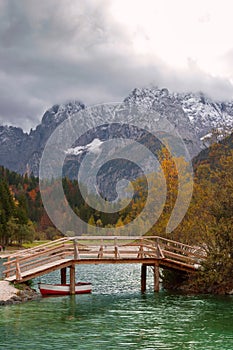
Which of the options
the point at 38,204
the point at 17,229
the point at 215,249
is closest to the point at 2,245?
the point at 17,229

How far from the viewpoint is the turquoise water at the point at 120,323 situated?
2075 cm

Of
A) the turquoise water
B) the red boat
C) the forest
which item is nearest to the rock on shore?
the turquoise water

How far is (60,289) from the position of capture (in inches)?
1406

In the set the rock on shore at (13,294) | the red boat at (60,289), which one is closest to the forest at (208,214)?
the red boat at (60,289)

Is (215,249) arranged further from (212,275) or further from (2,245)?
(2,245)

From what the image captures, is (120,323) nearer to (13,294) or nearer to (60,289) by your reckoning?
(13,294)

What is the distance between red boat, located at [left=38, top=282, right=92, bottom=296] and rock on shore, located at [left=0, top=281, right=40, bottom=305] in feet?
4.79

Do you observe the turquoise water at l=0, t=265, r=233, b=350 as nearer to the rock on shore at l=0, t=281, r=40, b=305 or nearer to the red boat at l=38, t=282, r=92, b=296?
the rock on shore at l=0, t=281, r=40, b=305

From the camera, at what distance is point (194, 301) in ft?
105

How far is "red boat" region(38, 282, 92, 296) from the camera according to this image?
35.1m

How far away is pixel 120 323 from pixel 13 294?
8.91 metres

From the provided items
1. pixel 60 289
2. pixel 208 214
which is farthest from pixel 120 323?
pixel 208 214

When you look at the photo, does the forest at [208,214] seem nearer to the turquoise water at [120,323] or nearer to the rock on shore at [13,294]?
the turquoise water at [120,323]

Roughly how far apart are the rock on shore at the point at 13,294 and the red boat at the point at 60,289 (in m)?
1.46
